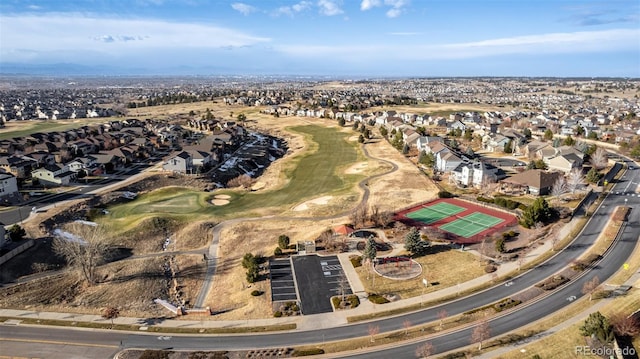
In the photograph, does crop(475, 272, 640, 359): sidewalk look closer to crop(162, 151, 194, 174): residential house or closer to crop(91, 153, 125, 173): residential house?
crop(162, 151, 194, 174): residential house

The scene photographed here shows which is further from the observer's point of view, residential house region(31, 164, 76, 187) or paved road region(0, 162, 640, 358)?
residential house region(31, 164, 76, 187)

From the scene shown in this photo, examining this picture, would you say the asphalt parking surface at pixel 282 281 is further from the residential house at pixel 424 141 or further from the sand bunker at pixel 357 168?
the residential house at pixel 424 141

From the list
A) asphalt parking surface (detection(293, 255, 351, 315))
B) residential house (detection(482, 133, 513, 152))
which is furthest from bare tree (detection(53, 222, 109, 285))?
residential house (detection(482, 133, 513, 152))

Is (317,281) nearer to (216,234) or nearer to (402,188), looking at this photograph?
(216,234)

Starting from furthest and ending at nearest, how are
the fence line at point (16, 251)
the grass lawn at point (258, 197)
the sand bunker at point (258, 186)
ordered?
the sand bunker at point (258, 186) → the grass lawn at point (258, 197) → the fence line at point (16, 251)

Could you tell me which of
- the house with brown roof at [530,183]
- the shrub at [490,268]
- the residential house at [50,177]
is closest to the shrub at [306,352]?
the shrub at [490,268]

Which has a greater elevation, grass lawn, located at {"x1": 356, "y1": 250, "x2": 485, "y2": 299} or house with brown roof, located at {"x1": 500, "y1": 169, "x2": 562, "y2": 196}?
house with brown roof, located at {"x1": 500, "y1": 169, "x2": 562, "y2": 196}
